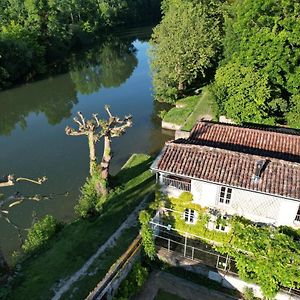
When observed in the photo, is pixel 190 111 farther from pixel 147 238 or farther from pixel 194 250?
pixel 147 238

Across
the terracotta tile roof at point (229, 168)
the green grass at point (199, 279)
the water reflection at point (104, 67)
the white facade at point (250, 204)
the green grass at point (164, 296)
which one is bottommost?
the water reflection at point (104, 67)

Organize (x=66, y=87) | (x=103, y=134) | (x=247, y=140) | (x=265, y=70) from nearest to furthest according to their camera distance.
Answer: (x=247, y=140)
(x=103, y=134)
(x=265, y=70)
(x=66, y=87)

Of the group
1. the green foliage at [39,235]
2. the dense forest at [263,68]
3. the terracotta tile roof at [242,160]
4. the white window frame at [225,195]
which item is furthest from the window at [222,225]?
the dense forest at [263,68]

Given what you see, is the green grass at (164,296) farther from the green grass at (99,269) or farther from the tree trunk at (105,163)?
the tree trunk at (105,163)

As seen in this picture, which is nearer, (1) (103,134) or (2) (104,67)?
(1) (103,134)

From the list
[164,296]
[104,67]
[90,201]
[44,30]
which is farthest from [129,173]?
[44,30]

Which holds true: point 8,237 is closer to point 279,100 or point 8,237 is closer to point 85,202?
point 85,202

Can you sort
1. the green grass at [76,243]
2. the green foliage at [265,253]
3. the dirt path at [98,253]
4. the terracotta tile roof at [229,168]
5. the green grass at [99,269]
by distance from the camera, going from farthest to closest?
the green grass at [76,243] → the dirt path at [98,253] → the terracotta tile roof at [229,168] → the green grass at [99,269] → the green foliage at [265,253]

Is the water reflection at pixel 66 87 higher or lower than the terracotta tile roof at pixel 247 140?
lower
